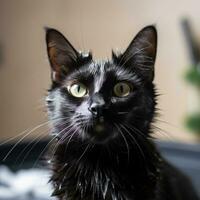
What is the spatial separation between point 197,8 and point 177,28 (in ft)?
0.47

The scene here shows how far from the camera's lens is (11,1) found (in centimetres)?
238

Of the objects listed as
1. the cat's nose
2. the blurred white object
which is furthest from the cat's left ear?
the blurred white object

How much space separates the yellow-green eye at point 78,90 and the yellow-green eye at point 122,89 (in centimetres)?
5

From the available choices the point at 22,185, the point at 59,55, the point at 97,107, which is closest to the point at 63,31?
the point at 22,185

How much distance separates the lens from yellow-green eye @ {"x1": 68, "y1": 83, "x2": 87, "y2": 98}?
0.80 meters

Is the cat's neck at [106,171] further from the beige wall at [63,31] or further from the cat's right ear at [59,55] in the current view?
the beige wall at [63,31]

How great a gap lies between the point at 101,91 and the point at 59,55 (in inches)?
4.6

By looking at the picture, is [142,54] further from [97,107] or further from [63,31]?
[63,31]

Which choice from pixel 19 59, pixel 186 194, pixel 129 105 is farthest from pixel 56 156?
pixel 19 59

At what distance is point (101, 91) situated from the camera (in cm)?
77

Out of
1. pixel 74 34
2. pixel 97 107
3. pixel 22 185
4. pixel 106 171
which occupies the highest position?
pixel 74 34

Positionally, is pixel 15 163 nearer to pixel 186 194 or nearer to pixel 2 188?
pixel 2 188

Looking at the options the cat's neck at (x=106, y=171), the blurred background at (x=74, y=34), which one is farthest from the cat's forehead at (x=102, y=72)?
the blurred background at (x=74, y=34)

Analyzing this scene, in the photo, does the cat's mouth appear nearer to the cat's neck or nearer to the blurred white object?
the cat's neck
